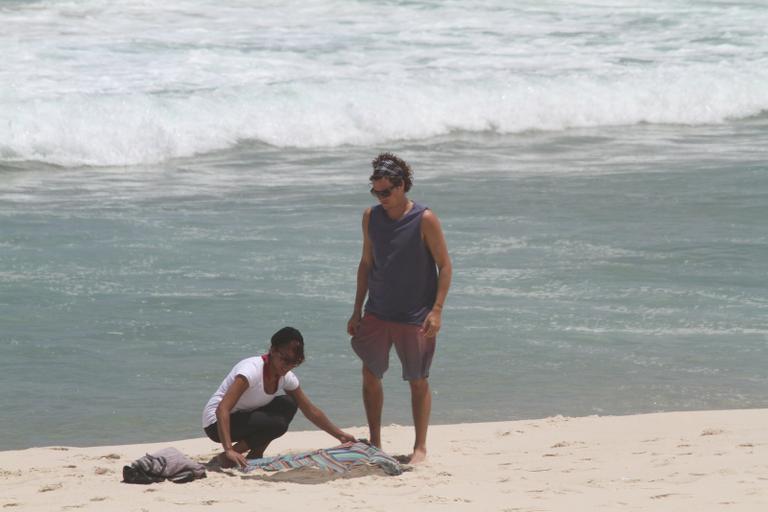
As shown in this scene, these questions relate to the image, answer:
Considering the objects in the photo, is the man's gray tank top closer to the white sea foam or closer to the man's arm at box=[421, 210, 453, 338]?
the man's arm at box=[421, 210, 453, 338]

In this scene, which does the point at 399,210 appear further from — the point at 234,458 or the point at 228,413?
the point at 234,458

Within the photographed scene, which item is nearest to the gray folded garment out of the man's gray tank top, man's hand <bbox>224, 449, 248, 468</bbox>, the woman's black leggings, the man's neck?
man's hand <bbox>224, 449, 248, 468</bbox>

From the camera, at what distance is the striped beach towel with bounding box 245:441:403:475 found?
22.3ft

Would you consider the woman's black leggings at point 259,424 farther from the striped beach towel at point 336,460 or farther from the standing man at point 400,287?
the standing man at point 400,287

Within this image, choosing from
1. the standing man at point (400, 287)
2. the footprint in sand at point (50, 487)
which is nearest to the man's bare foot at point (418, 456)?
the standing man at point (400, 287)

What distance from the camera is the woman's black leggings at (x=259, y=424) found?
23.3 ft

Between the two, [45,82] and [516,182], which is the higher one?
[45,82]

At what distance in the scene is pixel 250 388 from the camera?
7.06 meters

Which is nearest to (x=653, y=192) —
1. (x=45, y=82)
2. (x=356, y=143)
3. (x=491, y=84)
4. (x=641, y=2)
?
(x=356, y=143)

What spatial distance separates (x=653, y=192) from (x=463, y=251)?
3424 mm

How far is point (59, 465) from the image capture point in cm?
709

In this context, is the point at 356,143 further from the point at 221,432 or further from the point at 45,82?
the point at 221,432

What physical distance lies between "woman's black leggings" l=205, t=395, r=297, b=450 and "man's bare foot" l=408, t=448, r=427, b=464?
0.62 metres

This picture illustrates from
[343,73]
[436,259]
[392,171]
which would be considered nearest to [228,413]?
[436,259]
